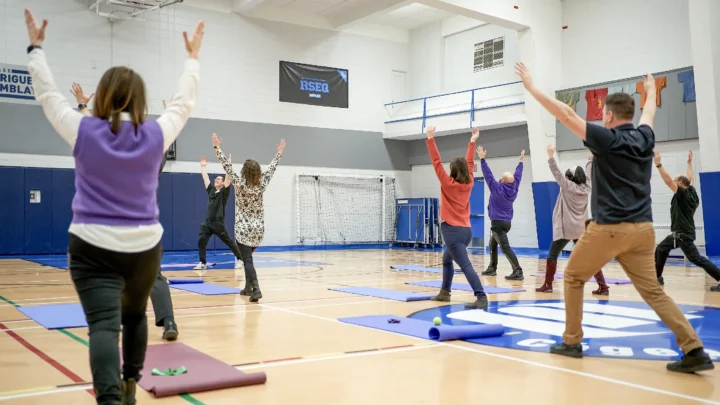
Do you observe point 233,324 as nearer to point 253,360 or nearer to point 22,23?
point 253,360

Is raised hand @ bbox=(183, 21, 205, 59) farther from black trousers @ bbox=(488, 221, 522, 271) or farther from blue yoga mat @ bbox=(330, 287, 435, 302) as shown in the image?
black trousers @ bbox=(488, 221, 522, 271)

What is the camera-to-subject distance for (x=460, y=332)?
5320 millimetres

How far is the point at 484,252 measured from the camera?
1959 cm

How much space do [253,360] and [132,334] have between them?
162cm

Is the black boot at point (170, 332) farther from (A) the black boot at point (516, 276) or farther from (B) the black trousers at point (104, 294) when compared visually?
(A) the black boot at point (516, 276)

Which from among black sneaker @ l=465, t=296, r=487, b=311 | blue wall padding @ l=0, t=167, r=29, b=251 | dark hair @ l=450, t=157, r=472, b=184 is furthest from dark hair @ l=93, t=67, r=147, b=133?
blue wall padding @ l=0, t=167, r=29, b=251

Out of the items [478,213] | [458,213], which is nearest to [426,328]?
[458,213]

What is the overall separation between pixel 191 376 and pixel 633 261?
2969 mm

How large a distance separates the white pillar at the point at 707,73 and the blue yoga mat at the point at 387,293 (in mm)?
8746

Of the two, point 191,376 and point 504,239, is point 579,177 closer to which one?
point 504,239

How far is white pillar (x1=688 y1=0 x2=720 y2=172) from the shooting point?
1350cm

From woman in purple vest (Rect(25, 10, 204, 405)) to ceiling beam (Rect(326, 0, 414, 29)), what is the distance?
632 inches

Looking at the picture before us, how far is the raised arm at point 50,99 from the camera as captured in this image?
8.86 ft

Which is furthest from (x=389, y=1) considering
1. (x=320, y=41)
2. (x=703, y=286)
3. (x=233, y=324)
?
(x=233, y=324)
